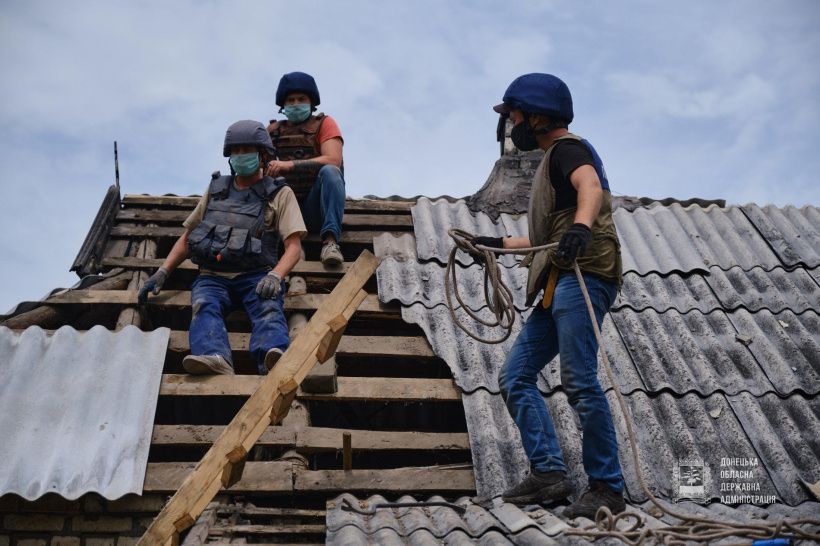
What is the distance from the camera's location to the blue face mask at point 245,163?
489 cm

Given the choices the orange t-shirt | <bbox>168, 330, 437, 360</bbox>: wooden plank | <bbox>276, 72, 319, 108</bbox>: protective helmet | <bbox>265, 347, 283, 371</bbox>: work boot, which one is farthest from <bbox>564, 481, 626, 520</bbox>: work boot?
<bbox>276, 72, 319, 108</bbox>: protective helmet

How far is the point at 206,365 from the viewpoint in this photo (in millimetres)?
4152

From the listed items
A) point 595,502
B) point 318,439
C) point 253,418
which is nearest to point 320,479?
point 318,439

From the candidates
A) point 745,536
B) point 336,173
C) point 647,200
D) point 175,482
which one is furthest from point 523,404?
point 647,200

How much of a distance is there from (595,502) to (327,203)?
290 centimetres

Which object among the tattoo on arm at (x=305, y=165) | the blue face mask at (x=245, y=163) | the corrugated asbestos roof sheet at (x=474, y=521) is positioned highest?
the tattoo on arm at (x=305, y=165)

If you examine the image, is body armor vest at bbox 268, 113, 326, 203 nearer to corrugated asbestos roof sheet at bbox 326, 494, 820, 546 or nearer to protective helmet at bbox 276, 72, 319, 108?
protective helmet at bbox 276, 72, 319, 108

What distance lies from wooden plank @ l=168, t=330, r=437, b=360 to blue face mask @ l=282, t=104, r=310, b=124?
1.74 metres

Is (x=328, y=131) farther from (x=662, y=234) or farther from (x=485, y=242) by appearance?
(x=662, y=234)

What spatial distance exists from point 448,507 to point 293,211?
81.0 inches

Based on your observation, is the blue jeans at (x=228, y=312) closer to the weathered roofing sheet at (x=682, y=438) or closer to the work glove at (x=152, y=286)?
the work glove at (x=152, y=286)

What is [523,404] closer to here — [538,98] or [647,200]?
[538,98]

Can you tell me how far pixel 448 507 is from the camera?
3402mm

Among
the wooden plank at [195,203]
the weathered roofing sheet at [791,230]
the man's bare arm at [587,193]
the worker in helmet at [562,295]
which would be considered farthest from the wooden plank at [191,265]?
the weathered roofing sheet at [791,230]
